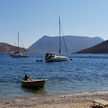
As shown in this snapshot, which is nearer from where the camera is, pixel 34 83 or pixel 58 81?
pixel 34 83

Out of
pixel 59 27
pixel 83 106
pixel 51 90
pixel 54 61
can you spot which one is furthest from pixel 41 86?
pixel 59 27

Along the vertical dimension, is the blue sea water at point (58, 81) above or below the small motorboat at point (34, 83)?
below

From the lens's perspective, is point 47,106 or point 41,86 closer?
point 47,106

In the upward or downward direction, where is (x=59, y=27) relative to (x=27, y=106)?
upward

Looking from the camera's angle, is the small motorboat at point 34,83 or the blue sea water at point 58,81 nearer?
the blue sea water at point 58,81

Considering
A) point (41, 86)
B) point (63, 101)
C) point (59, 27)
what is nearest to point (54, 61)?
point (59, 27)

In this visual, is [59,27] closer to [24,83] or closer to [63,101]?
[24,83]

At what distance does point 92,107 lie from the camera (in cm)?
1358

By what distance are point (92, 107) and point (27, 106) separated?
15.1ft

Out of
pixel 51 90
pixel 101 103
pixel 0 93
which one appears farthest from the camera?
pixel 51 90

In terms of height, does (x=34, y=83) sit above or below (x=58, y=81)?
above

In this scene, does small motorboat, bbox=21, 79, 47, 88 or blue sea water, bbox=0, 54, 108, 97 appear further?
small motorboat, bbox=21, 79, 47, 88

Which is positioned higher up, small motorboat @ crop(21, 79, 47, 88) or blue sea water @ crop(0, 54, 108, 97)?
small motorboat @ crop(21, 79, 47, 88)

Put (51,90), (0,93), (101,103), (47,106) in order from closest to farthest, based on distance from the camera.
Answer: (101,103)
(47,106)
(0,93)
(51,90)
